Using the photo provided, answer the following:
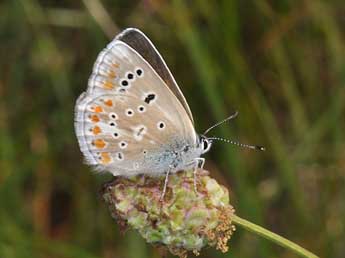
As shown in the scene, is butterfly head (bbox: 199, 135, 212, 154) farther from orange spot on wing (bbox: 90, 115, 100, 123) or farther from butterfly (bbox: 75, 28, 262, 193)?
orange spot on wing (bbox: 90, 115, 100, 123)

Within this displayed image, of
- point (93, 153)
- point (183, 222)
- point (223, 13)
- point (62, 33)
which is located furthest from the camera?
point (62, 33)

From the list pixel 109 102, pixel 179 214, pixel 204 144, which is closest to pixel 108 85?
pixel 109 102

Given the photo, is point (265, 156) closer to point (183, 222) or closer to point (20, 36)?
point (20, 36)

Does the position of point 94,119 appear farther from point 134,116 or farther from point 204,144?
point 204,144

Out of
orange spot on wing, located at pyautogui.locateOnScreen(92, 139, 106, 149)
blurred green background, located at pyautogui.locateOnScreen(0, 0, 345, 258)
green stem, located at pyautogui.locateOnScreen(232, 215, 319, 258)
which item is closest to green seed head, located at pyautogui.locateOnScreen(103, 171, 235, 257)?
green stem, located at pyautogui.locateOnScreen(232, 215, 319, 258)

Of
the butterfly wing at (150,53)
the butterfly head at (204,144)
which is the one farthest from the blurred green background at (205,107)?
the butterfly wing at (150,53)

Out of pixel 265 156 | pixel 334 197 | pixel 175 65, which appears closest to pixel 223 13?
pixel 175 65

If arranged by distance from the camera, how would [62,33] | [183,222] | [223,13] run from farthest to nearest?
1. [62,33]
2. [223,13]
3. [183,222]
